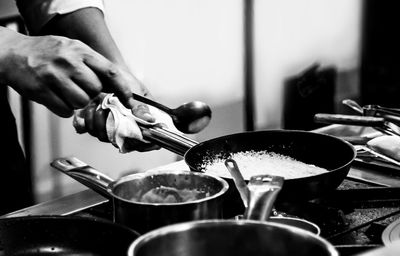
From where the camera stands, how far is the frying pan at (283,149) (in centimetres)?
121

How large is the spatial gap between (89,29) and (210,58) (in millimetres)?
2271

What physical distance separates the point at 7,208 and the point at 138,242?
1.28 metres

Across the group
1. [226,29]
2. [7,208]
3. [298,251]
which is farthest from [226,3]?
[298,251]

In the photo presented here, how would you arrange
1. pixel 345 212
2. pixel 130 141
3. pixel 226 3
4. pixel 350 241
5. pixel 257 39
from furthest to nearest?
pixel 257 39
pixel 226 3
pixel 130 141
pixel 345 212
pixel 350 241

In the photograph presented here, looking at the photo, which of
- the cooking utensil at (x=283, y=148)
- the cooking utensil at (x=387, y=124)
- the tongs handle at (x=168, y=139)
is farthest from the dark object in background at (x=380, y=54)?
the tongs handle at (x=168, y=139)

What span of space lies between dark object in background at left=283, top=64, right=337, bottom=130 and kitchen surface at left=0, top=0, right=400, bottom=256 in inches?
0.4

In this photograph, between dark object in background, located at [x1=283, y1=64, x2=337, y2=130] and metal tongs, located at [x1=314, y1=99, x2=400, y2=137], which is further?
dark object in background, located at [x1=283, y1=64, x2=337, y2=130]

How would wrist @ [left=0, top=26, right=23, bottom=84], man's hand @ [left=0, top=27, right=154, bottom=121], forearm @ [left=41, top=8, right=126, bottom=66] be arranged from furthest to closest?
forearm @ [left=41, top=8, right=126, bottom=66]
wrist @ [left=0, top=26, right=23, bottom=84]
man's hand @ [left=0, top=27, right=154, bottom=121]

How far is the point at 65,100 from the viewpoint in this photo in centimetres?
129

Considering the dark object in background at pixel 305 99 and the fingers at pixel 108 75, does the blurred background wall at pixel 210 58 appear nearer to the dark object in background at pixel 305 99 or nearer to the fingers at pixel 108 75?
the dark object in background at pixel 305 99

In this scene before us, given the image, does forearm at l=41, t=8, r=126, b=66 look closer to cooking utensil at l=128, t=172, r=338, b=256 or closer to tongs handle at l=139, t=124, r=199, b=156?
tongs handle at l=139, t=124, r=199, b=156

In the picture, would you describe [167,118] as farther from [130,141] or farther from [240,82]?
[240,82]

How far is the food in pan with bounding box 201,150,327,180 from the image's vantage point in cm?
132

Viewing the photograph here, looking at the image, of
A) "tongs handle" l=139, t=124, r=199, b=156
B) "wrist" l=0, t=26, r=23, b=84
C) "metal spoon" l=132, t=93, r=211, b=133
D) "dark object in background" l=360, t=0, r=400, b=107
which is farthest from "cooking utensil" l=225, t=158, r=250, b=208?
"dark object in background" l=360, t=0, r=400, b=107
